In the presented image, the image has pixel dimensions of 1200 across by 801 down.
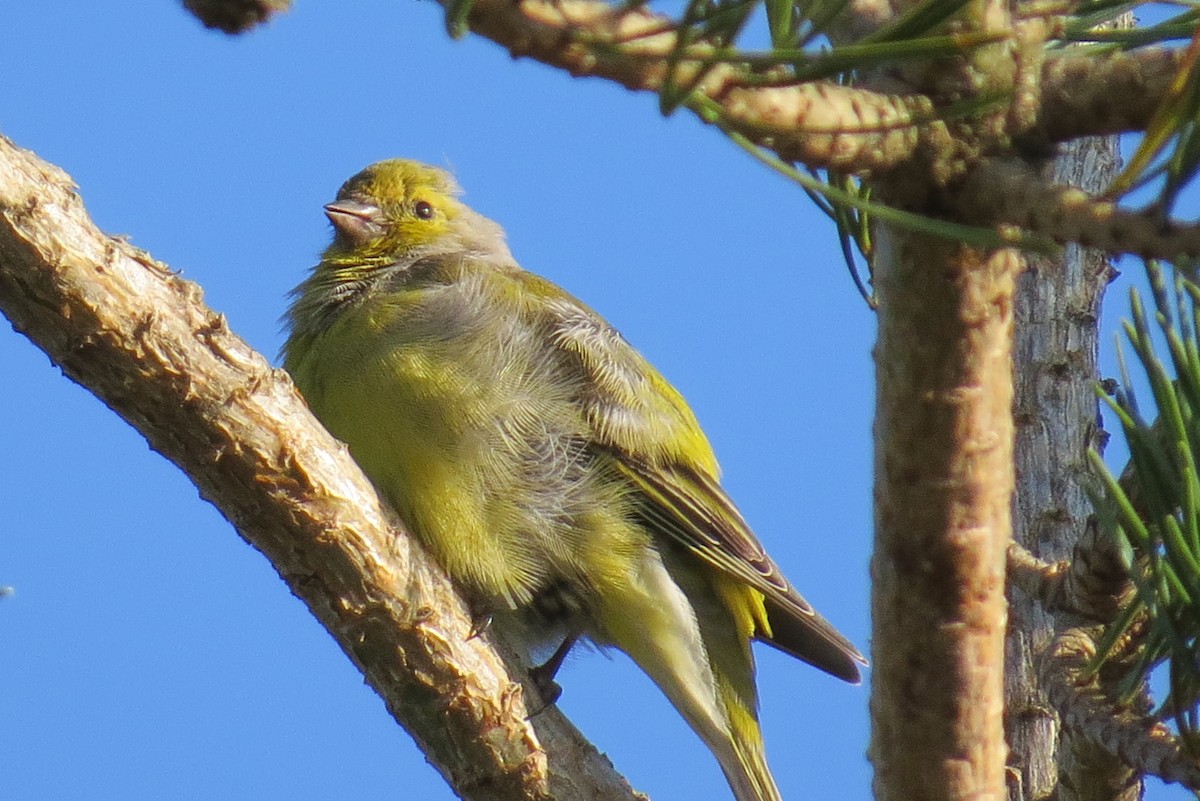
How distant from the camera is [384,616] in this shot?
2.91m

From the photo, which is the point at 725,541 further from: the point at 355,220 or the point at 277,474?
the point at 355,220

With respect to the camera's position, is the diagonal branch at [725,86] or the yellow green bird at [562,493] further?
the yellow green bird at [562,493]

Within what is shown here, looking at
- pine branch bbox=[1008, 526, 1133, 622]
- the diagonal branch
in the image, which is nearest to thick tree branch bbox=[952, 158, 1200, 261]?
the diagonal branch

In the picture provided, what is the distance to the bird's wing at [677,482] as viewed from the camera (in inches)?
160

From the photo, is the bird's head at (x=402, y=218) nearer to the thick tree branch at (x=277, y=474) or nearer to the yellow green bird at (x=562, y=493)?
the yellow green bird at (x=562, y=493)

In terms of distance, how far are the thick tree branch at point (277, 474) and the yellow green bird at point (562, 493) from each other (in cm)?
68

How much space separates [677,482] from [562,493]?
0.35m

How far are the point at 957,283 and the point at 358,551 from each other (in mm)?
1406

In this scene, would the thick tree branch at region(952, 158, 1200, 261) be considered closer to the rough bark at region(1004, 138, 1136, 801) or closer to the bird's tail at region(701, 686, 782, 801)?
the rough bark at region(1004, 138, 1136, 801)

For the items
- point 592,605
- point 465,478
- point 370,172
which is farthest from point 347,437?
point 370,172

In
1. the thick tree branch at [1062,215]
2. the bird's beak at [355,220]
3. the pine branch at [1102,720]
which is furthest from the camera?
the bird's beak at [355,220]

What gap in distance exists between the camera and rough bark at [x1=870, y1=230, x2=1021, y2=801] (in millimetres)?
1919

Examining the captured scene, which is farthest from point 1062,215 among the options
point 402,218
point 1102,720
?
point 402,218

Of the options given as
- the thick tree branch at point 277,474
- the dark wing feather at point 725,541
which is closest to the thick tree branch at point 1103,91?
the thick tree branch at point 277,474
